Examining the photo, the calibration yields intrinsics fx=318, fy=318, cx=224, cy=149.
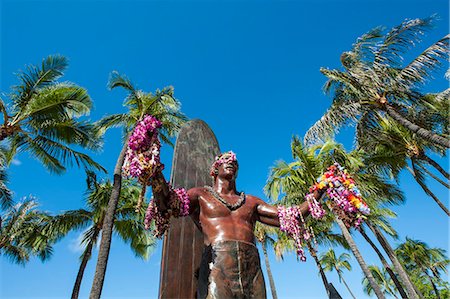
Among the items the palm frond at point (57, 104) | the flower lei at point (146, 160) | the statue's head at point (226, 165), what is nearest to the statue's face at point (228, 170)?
the statue's head at point (226, 165)

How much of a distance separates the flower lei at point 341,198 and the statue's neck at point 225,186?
801mm

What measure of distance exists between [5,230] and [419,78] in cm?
1879

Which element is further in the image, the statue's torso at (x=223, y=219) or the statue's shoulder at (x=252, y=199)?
the statue's shoulder at (x=252, y=199)

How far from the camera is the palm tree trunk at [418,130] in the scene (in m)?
8.85

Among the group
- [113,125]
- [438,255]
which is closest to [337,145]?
[113,125]

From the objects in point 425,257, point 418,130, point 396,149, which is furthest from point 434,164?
point 425,257

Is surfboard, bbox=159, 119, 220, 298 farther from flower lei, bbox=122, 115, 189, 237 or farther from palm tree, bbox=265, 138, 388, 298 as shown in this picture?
palm tree, bbox=265, 138, 388, 298

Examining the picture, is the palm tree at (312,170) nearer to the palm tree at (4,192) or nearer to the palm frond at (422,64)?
the palm frond at (422,64)

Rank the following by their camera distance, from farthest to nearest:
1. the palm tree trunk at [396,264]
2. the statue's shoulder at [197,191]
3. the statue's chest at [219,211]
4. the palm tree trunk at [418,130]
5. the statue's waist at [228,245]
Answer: the palm tree trunk at [396,264] < the palm tree trunk at [418,130] < the statue's shoulder at [197,191] < the statue's chest at [219,211] < the statue's waist at [228,245]

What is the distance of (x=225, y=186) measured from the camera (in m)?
3.33

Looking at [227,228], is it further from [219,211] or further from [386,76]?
[386,76]

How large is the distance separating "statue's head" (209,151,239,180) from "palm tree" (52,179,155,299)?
1023 centimetres

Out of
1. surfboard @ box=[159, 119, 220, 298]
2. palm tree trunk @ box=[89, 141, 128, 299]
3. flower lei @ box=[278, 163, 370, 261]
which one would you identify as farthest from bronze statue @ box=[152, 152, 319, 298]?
palm tree trunk @ box=[89, 141, 128, 299]

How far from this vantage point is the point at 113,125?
480 inches
